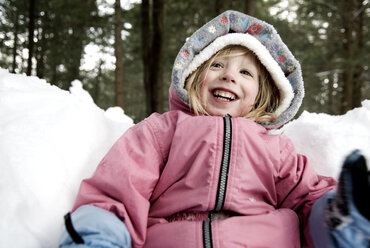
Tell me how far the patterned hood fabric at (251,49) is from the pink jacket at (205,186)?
32cm

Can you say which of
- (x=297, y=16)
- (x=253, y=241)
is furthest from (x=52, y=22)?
(x=253, y=241)

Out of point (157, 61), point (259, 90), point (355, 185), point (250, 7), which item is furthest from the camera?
point (157, 61)

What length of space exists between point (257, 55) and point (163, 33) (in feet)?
20.8

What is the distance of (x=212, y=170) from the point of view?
4.72 feet

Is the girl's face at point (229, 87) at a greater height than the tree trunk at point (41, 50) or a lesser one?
lesser

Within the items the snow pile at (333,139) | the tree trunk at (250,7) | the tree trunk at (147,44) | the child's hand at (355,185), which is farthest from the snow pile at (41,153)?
the tree trunk at (147,44)

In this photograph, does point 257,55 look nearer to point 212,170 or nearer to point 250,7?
point 212,170

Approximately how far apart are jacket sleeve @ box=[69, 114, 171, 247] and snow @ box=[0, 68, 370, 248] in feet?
0.47

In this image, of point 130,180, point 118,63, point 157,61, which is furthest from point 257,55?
point 157,61

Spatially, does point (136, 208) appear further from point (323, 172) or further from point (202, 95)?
point (323, 172)

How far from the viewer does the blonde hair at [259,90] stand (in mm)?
1815

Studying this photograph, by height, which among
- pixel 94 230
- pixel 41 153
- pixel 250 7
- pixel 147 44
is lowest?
pixel 94 230

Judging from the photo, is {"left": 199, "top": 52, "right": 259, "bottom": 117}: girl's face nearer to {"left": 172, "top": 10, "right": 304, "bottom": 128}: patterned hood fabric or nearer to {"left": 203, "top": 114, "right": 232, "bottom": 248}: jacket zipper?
{"left": 172, "top": 10, "right": 304, "bottom": 128}: patterned hood fabric

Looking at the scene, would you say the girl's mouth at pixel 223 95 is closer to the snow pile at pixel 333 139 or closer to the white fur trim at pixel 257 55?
the white fur trim at pixel 257 55
